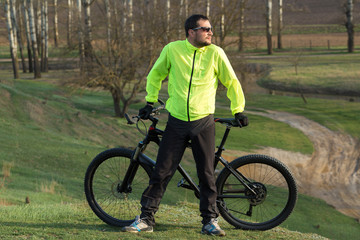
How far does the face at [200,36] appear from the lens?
4984 millimetres

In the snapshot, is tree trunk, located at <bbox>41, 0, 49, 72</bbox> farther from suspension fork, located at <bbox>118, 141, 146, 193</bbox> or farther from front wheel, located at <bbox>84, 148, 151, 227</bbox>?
suspension fork, located at <bbox>118, 141, 146, 193</bbox>

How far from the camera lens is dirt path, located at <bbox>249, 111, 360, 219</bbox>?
17.0 metres

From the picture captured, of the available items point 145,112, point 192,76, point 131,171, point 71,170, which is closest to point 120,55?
point 71,170

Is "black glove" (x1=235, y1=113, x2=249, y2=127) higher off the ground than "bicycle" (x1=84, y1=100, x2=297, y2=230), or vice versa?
"black glove" (x1=235, y1=113, x2=249, y2=127)

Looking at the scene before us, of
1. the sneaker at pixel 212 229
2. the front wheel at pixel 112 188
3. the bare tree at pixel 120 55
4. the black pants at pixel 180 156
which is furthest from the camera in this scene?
the bare tree at pixel 120 55

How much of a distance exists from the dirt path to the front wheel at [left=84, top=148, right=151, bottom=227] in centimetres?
1078

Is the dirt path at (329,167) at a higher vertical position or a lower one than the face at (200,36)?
lower

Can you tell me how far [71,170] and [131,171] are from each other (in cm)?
837

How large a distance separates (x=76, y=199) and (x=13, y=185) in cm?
145

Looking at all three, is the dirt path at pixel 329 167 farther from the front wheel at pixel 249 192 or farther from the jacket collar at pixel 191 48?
the jacket collar at pixel 191 48

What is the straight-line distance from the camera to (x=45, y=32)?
45562 mm

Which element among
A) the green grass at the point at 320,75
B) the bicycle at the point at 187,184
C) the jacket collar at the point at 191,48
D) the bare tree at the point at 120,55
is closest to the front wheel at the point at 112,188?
the bicycle at the point at 187,184

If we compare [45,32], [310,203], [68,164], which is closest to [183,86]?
[68,164]

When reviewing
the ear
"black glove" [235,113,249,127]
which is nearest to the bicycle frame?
"black glove" [235,113,249,127]
